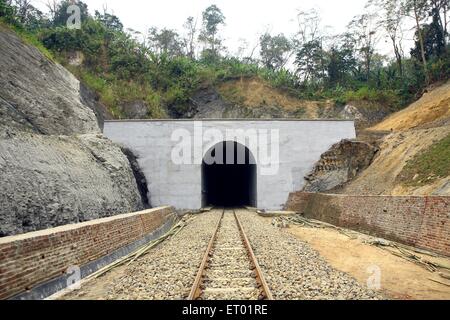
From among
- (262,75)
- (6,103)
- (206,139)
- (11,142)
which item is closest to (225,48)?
(262,75)

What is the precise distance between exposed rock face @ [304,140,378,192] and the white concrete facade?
473 mm

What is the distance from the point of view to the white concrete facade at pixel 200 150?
20547 mm

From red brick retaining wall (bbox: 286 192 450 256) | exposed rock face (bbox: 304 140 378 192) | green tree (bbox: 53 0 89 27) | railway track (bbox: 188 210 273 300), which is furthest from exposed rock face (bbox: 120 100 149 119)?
railway track (bbox: 188 210 273 300)

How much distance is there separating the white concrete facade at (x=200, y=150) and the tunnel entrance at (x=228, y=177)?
4020 millimetres

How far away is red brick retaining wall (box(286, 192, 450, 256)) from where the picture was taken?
780 cm

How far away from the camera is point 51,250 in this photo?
5719 millimetres

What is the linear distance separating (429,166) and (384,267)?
835 cm

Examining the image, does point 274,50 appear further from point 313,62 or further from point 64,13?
point 64,13

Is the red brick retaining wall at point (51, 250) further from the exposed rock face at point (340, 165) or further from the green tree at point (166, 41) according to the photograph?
the green tree at point (166, 41)

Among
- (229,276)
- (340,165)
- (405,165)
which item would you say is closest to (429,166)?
(405,165)
